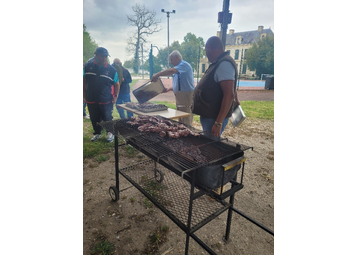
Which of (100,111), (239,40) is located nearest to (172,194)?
(100,111)

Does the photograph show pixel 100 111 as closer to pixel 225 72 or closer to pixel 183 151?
pixel 225 72

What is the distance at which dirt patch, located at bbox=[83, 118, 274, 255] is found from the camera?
2.17 m

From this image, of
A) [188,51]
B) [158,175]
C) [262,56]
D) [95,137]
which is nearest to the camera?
[158,175]

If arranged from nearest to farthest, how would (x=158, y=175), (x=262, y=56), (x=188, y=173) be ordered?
1. (x=188, y=173)
2. (x=158, y=175)
3. (x=262, y=56)

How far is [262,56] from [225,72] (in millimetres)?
27965

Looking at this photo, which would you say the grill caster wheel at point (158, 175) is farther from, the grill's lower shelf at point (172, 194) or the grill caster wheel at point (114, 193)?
the grill caster wheel at point (114, 193)

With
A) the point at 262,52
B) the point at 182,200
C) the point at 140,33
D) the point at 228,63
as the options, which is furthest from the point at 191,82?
the point at 262,52

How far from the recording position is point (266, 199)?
120 inches

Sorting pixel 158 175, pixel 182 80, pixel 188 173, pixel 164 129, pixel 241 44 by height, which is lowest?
pixel 158 175

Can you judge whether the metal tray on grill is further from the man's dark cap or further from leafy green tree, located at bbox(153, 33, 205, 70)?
leafy green tree, located at bbox(153, 33, 205, 70)

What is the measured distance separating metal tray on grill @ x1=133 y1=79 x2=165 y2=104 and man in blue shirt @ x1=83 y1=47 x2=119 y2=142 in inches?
24.8

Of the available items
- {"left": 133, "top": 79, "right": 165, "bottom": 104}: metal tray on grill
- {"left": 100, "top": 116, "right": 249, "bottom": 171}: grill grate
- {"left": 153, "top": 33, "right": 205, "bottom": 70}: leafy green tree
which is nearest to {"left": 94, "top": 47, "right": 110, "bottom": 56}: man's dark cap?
{"left": 133, "top": 79, "right": 165, "bottom": 104}: metal tray on grill

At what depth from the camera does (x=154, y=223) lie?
2.49 m

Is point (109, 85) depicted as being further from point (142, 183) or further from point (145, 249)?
point (145, 249)
